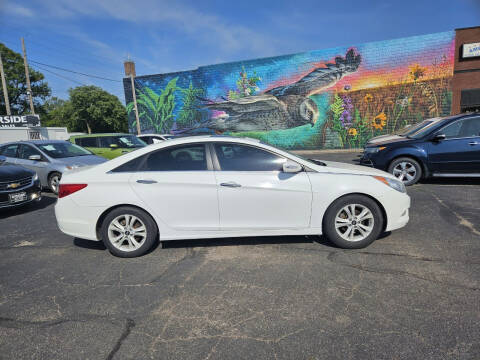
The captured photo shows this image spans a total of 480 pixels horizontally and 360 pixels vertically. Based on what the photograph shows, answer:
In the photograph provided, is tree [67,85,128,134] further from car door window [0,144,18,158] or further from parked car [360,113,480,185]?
parked car [360,113,480,185]

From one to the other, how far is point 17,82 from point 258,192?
55481 mm

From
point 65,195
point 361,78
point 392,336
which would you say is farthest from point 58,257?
point 361,78

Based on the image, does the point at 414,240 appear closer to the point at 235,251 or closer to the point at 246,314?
the point at 235,251

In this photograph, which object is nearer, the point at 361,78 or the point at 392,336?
the point at 392,336

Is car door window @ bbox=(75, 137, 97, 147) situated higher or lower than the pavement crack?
higher

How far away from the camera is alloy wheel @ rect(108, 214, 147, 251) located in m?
Answer: 3.56

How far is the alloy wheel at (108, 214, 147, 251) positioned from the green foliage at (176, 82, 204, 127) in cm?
1842

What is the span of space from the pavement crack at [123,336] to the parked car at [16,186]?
5.13m

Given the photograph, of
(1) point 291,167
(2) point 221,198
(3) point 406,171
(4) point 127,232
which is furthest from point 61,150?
(3) point 406,171

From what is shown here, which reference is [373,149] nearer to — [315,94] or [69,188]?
[69,188]

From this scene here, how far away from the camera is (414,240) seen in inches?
151

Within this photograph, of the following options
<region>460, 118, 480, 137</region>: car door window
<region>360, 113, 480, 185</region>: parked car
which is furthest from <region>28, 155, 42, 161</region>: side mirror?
<region>460, 118, 480, 137</region>: car door window

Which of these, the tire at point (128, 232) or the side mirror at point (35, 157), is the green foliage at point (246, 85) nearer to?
the side mirror at point (35, 157)

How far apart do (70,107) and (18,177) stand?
144 ft
